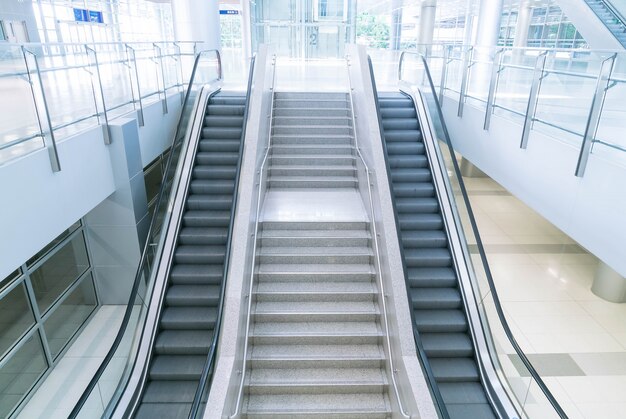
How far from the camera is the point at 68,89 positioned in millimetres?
6371

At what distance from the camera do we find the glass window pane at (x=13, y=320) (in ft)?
21.0

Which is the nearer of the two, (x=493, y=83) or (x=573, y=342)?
(x=493, y=83)

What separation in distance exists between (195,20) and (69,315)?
8.06 metres

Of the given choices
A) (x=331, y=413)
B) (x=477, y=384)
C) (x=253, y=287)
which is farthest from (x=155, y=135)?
(x=477, y=384)

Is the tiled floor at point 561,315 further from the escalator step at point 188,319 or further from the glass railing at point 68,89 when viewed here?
the glass railing at point 68,89

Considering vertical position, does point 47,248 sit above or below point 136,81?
below

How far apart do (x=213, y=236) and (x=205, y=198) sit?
33.8 inches

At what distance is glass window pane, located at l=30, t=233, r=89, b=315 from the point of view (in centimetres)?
739

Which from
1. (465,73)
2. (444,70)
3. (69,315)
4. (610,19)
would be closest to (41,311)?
(69,315)

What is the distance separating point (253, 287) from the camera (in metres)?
6.25

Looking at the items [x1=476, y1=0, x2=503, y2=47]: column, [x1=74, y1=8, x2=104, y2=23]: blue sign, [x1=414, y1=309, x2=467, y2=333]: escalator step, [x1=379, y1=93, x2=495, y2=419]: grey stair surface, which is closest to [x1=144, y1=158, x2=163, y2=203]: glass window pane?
[x1=379, y1=93, x2=495, y2=419]: grey stair surface

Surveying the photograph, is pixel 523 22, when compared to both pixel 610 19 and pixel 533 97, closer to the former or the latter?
pixel 610 19

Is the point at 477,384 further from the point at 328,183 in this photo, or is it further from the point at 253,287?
the point at 328,183

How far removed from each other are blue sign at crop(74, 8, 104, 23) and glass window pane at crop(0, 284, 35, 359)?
56.2 ft
